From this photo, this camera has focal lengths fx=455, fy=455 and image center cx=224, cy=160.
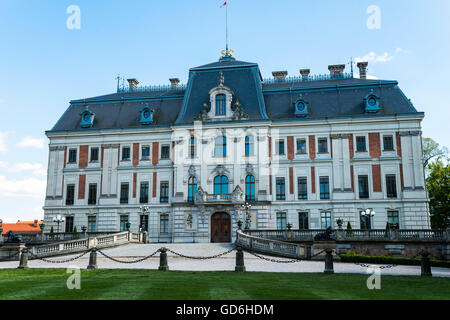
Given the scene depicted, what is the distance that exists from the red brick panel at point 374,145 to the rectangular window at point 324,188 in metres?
4.96

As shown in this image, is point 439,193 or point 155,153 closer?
point 155,153

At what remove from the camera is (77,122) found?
164ft

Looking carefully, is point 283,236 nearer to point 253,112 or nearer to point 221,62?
point 253,112

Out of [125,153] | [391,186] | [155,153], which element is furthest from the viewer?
[125,153]

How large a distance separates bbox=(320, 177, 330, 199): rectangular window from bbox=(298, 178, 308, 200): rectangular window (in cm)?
147

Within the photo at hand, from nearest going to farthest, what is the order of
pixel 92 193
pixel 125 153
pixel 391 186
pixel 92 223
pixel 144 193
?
pixel 391 186 < pixel 144 193 < pixel 92 223 < pixel 92 193 < pixel 125 153

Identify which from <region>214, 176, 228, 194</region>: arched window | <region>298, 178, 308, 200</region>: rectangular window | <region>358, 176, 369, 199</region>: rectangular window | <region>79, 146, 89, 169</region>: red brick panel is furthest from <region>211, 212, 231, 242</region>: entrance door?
<region>79, 146, 89, 169</region>: red brick panel

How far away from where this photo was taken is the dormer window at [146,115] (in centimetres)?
4797

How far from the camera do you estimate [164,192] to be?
4609 centimetres

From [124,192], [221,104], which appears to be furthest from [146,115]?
[124,192]

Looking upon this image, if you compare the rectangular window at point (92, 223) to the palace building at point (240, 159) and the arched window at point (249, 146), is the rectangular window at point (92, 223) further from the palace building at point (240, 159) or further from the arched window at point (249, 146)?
the arched window at point (249, 146)

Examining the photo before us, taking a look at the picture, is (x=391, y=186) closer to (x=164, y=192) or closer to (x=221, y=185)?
(x=221, y=185)

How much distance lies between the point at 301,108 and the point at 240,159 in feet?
26.6
